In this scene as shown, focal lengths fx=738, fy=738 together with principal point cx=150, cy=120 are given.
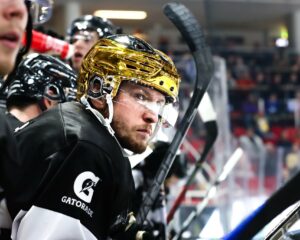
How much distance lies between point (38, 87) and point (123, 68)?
0.75 metres

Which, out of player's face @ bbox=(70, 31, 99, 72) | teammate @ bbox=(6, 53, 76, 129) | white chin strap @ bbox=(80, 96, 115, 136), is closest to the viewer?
white chin strap @ bbox=(80, 96, 115, 136)

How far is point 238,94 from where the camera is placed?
36.6 feet

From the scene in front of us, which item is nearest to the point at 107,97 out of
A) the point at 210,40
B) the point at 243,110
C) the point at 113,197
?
the point at 113,197

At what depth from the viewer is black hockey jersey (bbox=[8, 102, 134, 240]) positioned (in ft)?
5.76

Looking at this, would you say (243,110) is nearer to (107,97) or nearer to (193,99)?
(193,99)

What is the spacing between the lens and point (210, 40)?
793 centimetres

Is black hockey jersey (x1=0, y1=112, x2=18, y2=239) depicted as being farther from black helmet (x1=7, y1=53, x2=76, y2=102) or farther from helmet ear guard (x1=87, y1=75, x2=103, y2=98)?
black helmet (x1=7, y1=53, x2=76, y2=102)

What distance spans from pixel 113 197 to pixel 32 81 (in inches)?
42.0

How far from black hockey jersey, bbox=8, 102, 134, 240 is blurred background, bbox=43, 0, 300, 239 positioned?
109cm

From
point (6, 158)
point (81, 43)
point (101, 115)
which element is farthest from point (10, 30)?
point (81, 43)

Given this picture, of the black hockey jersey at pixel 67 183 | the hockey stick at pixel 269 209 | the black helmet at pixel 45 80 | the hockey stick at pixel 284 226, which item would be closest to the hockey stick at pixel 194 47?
the black helmet at pixel 45 80

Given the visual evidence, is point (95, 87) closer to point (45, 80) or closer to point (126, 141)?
point (126, 141)

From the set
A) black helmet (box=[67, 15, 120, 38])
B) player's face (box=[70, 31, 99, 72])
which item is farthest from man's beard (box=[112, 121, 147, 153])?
black helmet (box=[67, 15, 120, 38])

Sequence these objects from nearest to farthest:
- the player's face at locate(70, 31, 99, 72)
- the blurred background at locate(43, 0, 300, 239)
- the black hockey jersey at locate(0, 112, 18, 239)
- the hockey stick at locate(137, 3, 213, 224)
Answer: the black hockey jersey at locate(0, 112, 18, 239)
the hockey stick at locate(137, 3, 213, 224)
the player's face at locate(70, 31, 99, 72)
the blurred background at locate(43, 0, 300, 239)
